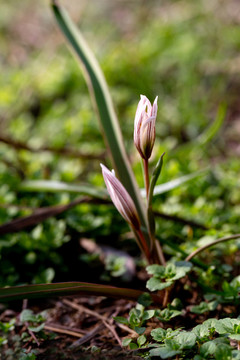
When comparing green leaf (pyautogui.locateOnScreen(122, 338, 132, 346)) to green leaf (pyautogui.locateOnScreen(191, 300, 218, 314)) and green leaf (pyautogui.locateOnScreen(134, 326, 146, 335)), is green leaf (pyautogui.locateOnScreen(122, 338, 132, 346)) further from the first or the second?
green leaf (pyautogui.locateOnScreen(191, 300, 218, 314))

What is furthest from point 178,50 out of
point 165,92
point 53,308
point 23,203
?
point 53,308

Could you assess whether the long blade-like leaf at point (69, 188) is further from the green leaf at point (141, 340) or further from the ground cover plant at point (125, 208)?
the green leaf at point (141, 340)

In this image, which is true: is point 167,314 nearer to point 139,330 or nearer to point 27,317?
point 139,330

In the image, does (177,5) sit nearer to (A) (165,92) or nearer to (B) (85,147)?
(A) (165,92)

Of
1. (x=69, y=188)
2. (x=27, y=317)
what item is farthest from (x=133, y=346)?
(x=69, y=188)

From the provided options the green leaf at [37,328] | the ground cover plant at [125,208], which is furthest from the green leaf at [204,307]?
the green leaf at [37,328]

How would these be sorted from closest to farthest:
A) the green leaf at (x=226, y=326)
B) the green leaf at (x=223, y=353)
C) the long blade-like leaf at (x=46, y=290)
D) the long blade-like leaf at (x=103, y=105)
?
the green leaf at (x=223, y=353) → the green leaf at (x=226, y=326) → the long blade-like leaf at (x=46, y=290) → the long blade-like leaf at (x=103, y=105)

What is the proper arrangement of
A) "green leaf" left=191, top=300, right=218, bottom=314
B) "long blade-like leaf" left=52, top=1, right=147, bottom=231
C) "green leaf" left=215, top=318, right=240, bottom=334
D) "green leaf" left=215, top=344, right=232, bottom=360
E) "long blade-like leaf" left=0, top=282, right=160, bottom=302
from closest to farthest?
→ "green leaf" left=215, top=344, right=232, bottom=360 < "green leaf" left=215, top=318, right=240, bottom=334 < "long blade-like leaf" left=0, top=282, right=160, bottom=302 < "green leaf" left=191, top=300, right=218, bottom=314 < "long blade-like leaf" left=52, top=1, right=147, bottom=231

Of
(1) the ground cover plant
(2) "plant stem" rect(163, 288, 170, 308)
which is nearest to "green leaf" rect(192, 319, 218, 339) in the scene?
(1) the ground cover plant
